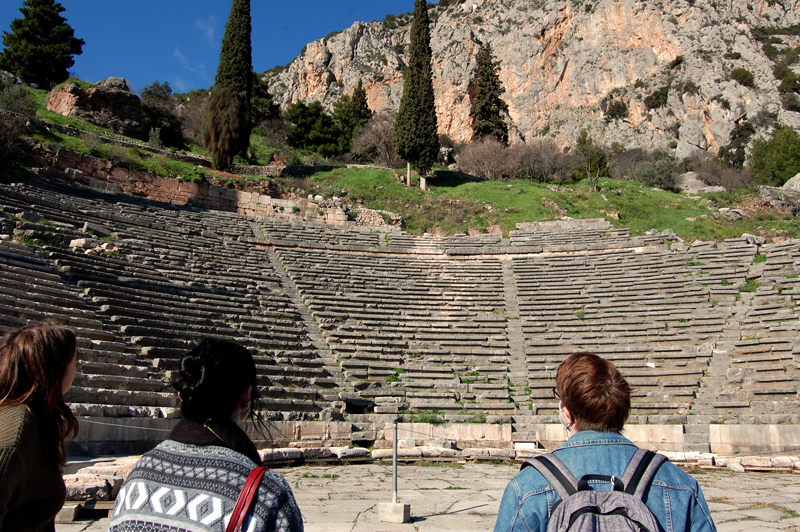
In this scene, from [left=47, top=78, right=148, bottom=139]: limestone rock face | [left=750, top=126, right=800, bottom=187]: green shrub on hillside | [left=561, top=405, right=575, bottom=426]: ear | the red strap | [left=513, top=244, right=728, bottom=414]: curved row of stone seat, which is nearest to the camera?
the red strap

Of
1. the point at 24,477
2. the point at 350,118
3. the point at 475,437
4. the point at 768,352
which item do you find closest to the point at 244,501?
the point at 24,477

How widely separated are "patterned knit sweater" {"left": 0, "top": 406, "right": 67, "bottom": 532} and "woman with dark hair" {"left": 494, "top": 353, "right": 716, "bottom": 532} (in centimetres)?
158

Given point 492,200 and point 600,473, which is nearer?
point 600,473

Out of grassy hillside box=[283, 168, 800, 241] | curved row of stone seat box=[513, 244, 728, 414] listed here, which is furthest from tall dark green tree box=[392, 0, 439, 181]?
curved row of stone seat box=[513, 244, 728, 414]

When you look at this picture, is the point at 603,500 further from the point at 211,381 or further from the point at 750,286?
the point at 750,286

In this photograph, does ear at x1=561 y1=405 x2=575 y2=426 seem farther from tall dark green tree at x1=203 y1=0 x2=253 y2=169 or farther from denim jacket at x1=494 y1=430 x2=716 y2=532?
tall dark green tree at x1=203 y1=0 x2=253 y2=169

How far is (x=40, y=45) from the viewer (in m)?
32.1

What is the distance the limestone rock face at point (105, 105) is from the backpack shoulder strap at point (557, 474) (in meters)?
29.9

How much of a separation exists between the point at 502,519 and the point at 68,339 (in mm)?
1724

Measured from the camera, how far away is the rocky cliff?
190 feet

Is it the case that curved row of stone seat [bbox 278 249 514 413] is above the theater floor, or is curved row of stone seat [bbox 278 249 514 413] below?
above

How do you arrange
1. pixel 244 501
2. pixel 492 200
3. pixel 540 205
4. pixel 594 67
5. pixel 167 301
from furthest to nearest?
pixel 594 67 < pixel 492 200 < pixel 540 205 < pixel 167 301 < pixel 244 501

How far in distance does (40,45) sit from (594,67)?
5747cm

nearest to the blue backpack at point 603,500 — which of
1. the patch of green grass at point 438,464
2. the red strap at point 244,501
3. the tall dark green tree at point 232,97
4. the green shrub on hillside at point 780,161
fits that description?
the red strap at point 244,501
